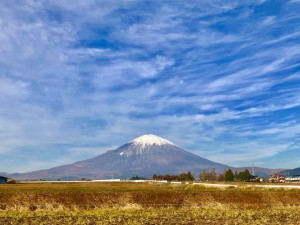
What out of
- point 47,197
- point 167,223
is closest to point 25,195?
point 47,197

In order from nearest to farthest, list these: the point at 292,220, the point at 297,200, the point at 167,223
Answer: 1. the point at 167,223
2. the point at 292,220
3. the point at 297,200

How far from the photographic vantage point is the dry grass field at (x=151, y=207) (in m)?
31.3

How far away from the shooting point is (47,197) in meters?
51.1

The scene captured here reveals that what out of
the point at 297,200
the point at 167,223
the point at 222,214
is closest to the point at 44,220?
the point at 167,223

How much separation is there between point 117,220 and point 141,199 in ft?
75.0

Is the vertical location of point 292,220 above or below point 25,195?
below

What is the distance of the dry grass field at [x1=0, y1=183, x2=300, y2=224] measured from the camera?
31.3m

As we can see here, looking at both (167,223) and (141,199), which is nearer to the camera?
(167,223)

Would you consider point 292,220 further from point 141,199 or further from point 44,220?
point 141,199

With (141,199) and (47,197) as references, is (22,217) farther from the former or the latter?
(141,199)

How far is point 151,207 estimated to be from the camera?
4531 cm

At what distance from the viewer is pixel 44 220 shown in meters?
30.6

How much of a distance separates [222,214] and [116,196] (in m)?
20.1

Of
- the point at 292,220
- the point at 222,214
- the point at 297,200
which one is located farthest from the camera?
the point at 297,200
